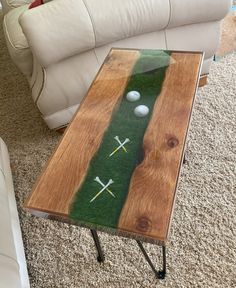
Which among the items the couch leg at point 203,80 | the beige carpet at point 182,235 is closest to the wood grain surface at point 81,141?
the beige carpet at point 182,235

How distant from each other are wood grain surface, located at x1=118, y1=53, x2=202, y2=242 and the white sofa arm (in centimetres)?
34

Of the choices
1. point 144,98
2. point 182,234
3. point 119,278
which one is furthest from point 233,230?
point 144,98

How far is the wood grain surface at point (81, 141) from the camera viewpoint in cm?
76

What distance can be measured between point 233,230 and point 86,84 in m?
0.88

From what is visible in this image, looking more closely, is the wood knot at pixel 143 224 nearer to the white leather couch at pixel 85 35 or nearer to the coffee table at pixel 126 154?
the coffee table at pixel 126 154

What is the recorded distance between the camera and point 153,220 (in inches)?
26.8

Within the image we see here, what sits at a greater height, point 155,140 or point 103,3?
point 103,3

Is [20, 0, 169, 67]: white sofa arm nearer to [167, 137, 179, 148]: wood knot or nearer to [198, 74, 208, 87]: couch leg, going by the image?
[198, 74, 208, 87]: couch leg

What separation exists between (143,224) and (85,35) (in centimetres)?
84

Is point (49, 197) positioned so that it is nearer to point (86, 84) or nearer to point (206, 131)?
point (86, 84)

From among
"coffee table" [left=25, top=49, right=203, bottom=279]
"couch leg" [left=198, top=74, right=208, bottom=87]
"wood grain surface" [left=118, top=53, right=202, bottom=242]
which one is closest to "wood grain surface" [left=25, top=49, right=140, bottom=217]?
"coffee table" [left=25, top=49, right=203, bottom=279]

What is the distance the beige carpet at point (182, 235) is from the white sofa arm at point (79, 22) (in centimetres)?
52

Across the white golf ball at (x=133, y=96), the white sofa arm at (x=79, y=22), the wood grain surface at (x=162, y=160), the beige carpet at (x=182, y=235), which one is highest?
the white sofa arm at (x=79, y=22)

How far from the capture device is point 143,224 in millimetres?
676
